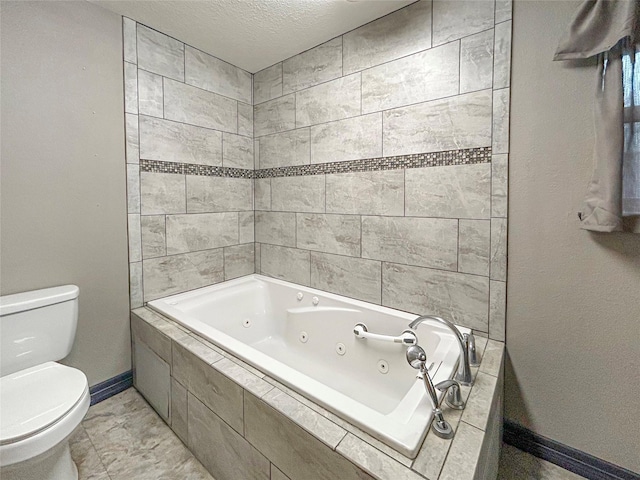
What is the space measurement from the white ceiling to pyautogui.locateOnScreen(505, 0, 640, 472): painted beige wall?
37.8 inches

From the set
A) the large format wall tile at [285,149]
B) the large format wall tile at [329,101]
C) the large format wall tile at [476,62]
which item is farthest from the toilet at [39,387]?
the large format wall tile at [476,62]

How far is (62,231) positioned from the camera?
5.98ft

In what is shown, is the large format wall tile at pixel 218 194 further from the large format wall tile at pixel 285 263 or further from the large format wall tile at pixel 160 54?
the large format wall tile at pixel 160 54

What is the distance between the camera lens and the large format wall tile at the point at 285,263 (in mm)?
2561

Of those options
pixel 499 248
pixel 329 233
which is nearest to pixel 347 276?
pixel 329 233

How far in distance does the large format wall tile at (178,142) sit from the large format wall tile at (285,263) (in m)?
0.91

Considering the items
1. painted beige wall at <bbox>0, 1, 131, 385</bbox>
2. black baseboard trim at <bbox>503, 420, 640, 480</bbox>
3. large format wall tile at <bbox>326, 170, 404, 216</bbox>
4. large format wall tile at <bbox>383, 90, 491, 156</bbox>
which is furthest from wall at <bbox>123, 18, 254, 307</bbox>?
black baseboard trim at <bbox>503, 420, 640, 480</bbox>

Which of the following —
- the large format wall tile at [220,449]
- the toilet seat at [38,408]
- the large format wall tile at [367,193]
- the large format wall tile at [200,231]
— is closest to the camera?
the toilet seat at [38,408]

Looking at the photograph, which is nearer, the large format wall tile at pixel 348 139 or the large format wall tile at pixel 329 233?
the large format wall tile at pixel 348 139

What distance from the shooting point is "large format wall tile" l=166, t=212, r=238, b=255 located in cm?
236

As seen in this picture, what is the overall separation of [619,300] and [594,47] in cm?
111

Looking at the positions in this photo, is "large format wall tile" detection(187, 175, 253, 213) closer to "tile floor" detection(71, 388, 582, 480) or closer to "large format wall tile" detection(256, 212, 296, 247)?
"large format wall tile" detection(256, 212, 296, 247)

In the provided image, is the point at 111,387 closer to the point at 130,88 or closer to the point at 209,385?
the point at 209,385

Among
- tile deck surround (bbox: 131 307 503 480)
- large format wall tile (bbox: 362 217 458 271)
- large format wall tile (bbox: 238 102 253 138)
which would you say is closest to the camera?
tile deck surround (bbox: 131 307 503 480)
